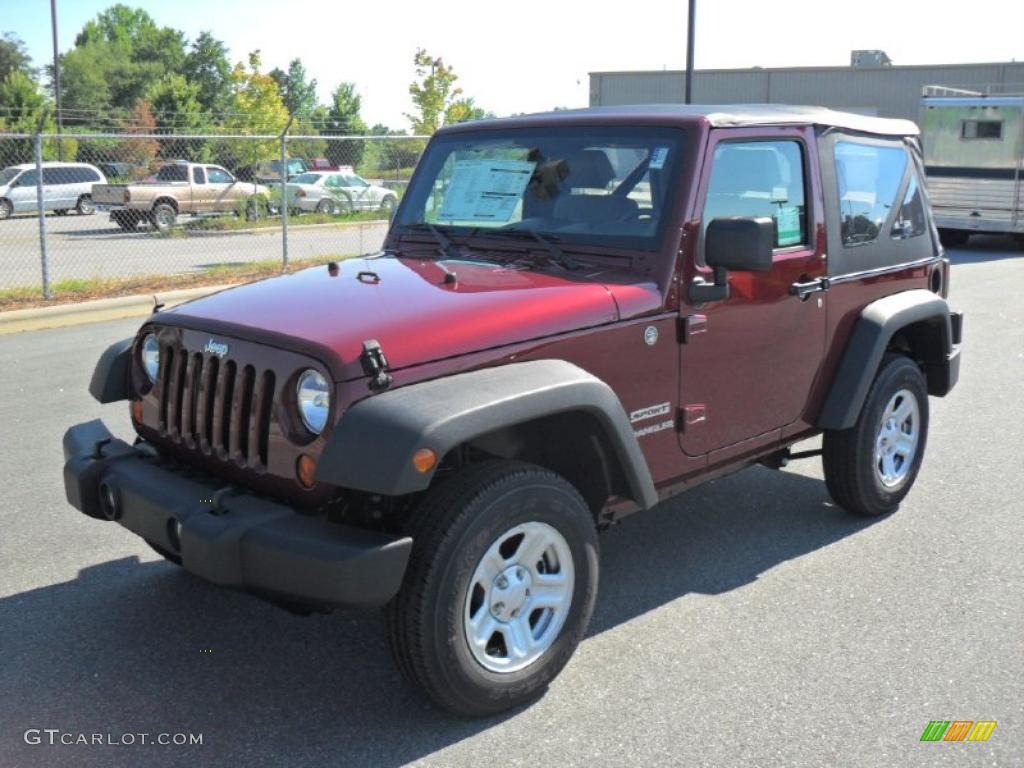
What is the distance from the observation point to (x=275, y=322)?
349 cm

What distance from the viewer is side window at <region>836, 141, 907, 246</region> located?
4.88 m

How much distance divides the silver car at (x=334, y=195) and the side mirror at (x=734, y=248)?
2378 cm

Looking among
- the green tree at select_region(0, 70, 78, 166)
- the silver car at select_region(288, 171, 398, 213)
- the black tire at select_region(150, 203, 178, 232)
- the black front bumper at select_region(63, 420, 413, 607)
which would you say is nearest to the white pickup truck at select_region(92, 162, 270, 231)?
the black tire at select_region(150, 203, 178, 232)

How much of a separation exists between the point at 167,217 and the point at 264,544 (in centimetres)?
2379

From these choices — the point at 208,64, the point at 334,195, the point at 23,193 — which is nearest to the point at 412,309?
the point at 334,195

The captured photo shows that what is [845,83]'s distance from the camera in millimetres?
47438

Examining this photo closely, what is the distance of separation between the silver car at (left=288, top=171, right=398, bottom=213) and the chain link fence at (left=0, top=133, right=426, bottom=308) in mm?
36

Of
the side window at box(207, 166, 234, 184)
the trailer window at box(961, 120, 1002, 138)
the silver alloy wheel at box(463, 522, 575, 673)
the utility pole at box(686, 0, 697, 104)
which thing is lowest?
the silver alloy wheel at box(463, 522, 575, 673)

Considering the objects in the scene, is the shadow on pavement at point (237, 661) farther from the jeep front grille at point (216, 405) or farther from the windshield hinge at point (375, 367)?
the windshield hinge at point (375, 367)

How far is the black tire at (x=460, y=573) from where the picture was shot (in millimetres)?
3148

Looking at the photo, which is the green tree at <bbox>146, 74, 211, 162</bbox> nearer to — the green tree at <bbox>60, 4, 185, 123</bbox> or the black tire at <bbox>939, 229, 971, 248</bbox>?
the green tree at <bbox>60, 4, 185, 123</bbox>

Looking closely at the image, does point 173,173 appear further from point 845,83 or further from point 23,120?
point 845,83

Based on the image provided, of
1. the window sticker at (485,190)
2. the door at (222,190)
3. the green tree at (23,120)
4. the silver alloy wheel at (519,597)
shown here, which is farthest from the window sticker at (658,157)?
the green tree at (23,120)

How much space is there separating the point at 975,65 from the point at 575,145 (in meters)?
47.1
